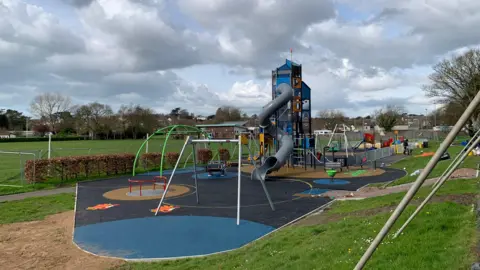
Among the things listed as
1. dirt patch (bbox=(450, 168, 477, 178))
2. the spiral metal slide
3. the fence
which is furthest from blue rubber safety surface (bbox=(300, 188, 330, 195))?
the fence

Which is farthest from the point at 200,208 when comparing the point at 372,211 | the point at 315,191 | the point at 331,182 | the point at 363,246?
the point at 331,182

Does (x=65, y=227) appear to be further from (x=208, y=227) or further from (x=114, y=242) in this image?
(x=208, y=227)

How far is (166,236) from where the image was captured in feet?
33.8

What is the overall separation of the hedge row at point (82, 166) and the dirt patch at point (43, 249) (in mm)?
9857

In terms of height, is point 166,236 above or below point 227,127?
below

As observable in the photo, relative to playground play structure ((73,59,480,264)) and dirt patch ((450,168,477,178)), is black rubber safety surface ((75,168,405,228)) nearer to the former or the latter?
playground play structure ((73,59,480,264))

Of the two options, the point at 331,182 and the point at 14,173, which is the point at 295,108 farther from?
the point at 14,173

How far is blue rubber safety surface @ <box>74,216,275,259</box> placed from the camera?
9.02 metres

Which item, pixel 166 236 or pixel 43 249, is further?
pixel 166 236

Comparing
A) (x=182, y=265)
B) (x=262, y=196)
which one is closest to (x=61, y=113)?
(x=262, y=196)

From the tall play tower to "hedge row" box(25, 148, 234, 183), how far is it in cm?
1041

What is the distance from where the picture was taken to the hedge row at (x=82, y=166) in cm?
2088

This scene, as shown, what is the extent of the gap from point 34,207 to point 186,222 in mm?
6910

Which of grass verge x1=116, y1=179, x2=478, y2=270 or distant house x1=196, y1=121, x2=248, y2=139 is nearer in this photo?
grass verge x1=116, y1=179, x2=478, y2=270
